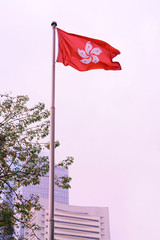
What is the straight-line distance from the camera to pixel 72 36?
606 inches

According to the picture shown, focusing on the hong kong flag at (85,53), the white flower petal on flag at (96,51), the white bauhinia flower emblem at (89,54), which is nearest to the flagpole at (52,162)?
the hong kong flag at (85,53)

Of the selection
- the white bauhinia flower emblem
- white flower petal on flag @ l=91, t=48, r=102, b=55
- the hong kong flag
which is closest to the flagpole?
the hong kong flag

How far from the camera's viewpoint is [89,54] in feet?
51.6

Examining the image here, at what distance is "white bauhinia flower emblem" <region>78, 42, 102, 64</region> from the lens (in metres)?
15.6

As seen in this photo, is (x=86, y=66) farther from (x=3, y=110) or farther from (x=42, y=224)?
(x=42, y=224)

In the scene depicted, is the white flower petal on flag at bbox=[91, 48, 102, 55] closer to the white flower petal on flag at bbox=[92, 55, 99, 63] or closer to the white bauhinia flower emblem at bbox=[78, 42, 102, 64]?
the white bauhinia flower emblem at bbox=[78, 42, 102, 64]

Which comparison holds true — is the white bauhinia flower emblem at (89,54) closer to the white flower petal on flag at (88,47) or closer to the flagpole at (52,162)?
the white flower petal on flag at (88,47)

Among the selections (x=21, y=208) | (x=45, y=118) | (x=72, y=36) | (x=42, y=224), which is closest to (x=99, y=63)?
(x=72, y=36)

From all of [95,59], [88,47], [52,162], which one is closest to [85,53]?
[88,47]

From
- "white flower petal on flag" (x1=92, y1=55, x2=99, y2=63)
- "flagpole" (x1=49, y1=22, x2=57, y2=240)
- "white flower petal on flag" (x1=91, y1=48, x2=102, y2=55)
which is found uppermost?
"white flower petal on flag" (x1=91, y1=48, x2=102, y2=55)

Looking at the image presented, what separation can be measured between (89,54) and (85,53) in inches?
8.1

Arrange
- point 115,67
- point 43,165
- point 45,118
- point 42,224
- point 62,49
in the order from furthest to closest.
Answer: point 42,224 < point 45,118 < point 43,165 < point 115,67 < point 62,49

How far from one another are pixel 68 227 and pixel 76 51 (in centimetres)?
19230

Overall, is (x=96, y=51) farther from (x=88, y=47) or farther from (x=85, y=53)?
(x=85, y=53)
